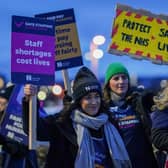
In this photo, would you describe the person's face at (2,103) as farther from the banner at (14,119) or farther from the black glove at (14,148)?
the black glove at (14,148)

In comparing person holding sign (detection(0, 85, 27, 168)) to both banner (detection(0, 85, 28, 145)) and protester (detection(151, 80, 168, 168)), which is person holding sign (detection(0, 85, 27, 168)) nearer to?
banner (detection(0, 85, 28, 145))

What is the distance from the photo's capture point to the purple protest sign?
19.2ft

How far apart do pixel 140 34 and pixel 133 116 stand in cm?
175

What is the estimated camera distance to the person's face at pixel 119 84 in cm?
611

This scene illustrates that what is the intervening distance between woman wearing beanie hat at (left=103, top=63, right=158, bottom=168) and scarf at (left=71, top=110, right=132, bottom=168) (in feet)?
0.95

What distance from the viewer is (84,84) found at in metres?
5.52

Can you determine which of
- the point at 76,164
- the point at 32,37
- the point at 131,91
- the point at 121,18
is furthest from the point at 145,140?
the point at 121,18

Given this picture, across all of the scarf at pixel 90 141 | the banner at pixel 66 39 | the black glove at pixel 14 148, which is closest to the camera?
the scarf at pixel 90 141

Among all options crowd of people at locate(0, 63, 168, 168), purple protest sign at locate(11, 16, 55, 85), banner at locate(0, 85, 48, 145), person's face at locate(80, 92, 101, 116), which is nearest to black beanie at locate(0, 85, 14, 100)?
banner at locate(0, 85, 48, 145)

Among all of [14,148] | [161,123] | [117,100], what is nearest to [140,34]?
[117,100]

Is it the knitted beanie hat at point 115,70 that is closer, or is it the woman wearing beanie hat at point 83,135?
the woman wearing beanie hat at point 83,135

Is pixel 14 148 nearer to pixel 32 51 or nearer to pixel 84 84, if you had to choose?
pixel 32 51

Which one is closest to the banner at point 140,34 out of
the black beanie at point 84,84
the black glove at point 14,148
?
the black glove at point 14,148

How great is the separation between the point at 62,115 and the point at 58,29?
213cm
